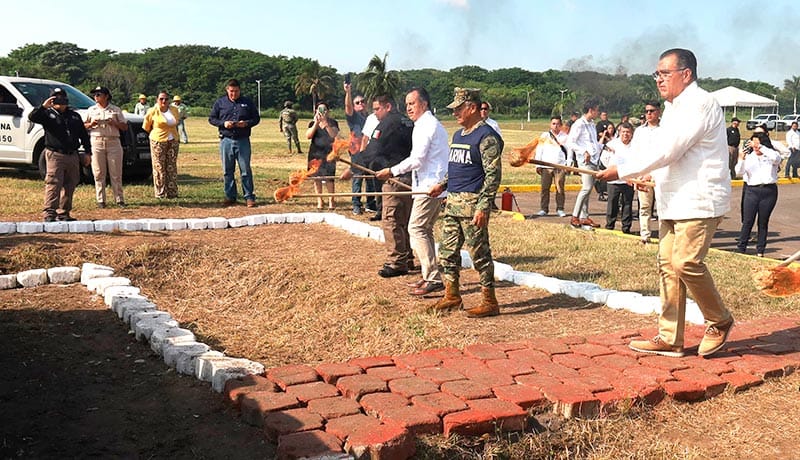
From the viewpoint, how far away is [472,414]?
4.45m

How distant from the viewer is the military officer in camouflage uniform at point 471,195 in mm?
6816

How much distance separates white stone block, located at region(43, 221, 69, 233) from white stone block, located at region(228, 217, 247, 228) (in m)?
2.20

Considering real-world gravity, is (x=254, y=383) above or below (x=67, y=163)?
below

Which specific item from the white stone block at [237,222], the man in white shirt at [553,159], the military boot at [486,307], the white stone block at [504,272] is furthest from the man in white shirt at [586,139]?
the military boot at [486,307]

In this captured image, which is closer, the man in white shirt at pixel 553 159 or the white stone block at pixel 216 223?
the white stone block at pixel 216 223

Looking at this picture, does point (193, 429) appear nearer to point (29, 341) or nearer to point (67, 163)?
point (29, 341)

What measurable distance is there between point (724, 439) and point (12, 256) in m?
7.54

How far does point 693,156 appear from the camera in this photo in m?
5.53

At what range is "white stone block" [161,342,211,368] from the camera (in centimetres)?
555

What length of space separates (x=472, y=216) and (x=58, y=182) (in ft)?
21.6

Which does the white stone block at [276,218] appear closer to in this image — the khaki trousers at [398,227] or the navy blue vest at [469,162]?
the khaki trousers at [398,227]

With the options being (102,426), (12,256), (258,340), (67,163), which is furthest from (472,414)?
(67,163)

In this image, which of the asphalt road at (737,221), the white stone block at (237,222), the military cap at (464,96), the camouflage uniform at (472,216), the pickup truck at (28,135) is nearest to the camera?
the camouflage uniform at (472,216)

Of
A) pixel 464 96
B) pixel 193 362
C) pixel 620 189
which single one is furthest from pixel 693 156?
pixel 620 189
